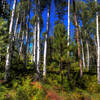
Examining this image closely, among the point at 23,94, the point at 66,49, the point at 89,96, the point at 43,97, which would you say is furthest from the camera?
the point at 66,49

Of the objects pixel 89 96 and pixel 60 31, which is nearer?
pixel 89 96

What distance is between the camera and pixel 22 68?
9.51 meters

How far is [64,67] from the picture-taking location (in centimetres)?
748

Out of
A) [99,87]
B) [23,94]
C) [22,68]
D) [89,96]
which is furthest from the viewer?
[22,68]

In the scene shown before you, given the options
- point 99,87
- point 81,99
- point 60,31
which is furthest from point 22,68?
point 99,87

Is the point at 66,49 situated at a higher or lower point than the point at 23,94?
higher

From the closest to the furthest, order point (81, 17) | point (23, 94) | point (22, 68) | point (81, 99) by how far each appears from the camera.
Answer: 1. point (23, 94)
2. point (81, 99)
3. point (22, 68)
4. point (81, 17)

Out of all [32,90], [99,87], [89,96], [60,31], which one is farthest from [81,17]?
[32,90]

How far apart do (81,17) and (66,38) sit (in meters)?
13.6

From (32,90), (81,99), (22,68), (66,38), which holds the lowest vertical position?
(81,99)

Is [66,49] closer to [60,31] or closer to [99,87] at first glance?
[60,31]

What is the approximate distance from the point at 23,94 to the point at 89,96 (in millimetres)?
4337

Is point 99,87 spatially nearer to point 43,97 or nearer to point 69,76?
point 69,76

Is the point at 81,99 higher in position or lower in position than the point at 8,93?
lower
